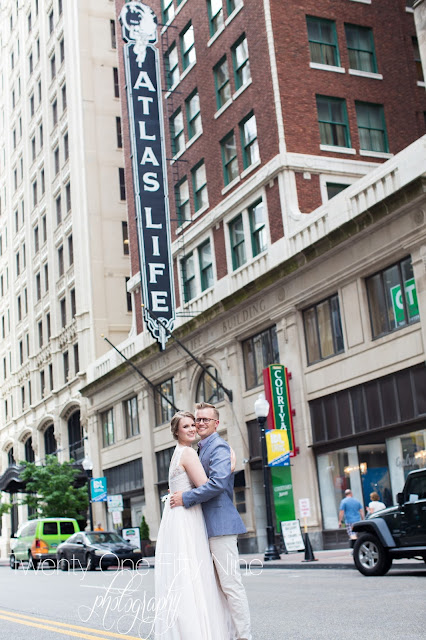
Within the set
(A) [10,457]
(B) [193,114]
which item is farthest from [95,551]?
(A) [10,457]

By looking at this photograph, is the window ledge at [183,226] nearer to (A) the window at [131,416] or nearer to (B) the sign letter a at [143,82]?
(B) the sign letter a at [143,82]

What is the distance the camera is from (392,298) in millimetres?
23453

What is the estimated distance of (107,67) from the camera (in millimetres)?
54531

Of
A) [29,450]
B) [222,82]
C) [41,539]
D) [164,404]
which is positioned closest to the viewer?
[41,539]

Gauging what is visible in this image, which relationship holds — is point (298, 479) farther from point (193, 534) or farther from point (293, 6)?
point (193, 534)

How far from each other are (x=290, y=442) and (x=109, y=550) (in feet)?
22.3

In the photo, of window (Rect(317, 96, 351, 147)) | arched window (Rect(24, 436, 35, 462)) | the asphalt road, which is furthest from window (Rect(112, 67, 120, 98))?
the asphalt road

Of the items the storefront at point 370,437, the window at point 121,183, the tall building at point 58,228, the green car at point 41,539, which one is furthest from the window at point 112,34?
the storefront at point 370,437

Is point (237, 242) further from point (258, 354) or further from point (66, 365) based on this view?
point (66, 365)

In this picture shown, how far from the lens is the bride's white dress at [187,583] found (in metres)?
6.27

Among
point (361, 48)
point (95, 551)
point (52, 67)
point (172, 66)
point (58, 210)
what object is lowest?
point (95, 551)

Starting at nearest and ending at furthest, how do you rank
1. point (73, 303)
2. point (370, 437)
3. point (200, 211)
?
point (370, 437) < point (200, 211) < point (73, 303)

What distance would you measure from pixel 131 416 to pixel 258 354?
13163mm

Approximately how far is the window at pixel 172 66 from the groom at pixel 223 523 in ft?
107
